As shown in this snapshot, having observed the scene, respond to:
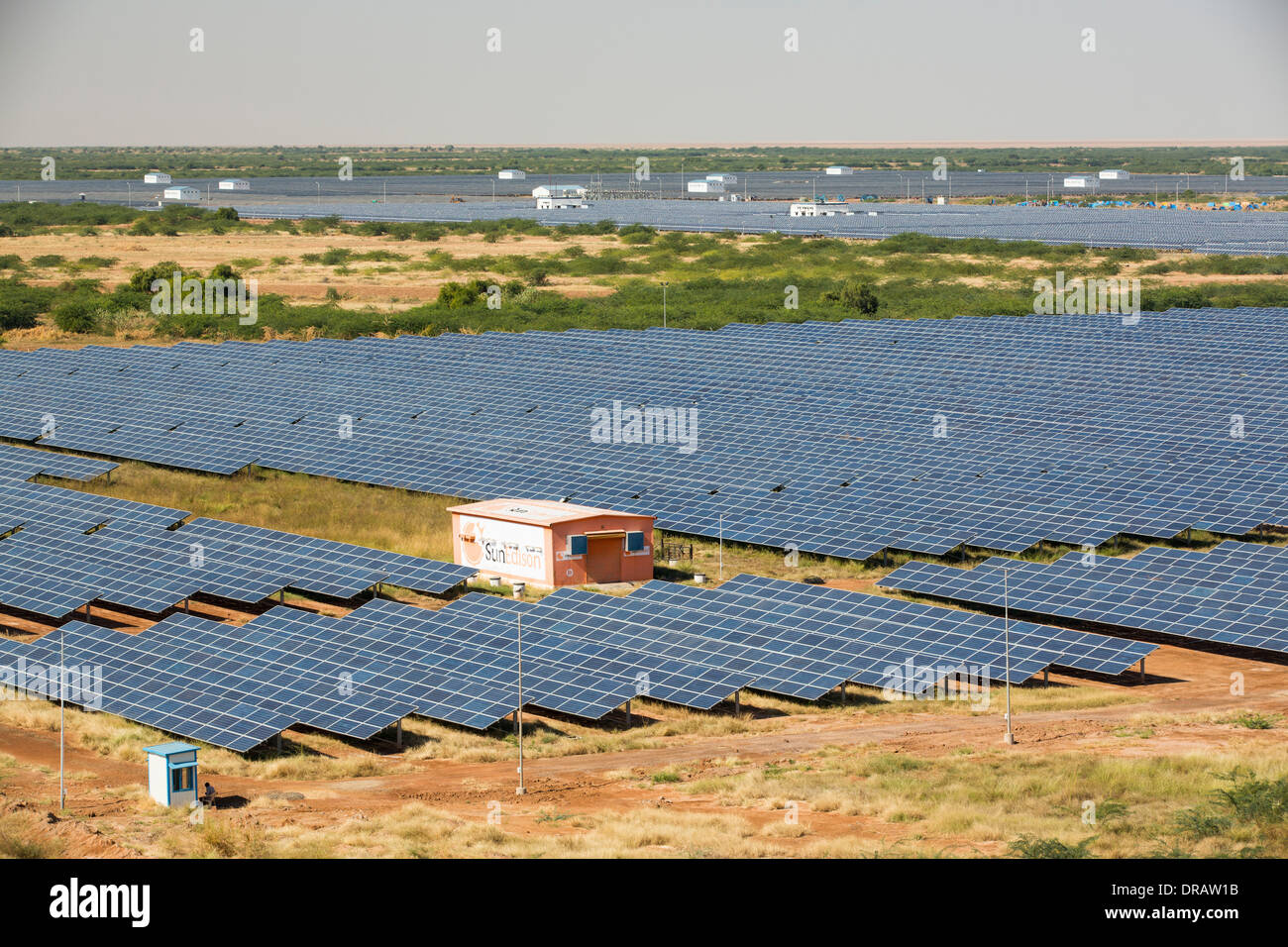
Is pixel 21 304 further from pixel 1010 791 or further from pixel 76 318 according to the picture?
pixel 1010 791

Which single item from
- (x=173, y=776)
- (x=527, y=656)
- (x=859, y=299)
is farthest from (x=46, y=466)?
(x=859, y=299)

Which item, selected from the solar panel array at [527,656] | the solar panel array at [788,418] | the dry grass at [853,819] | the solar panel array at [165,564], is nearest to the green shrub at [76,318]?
the solar panel array at [788,418]

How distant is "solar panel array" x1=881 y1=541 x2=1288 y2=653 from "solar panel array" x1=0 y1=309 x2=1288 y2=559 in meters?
2.57

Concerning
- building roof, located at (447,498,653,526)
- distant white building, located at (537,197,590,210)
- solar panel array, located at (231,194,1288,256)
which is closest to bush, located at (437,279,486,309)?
solar panel array, located at (231,194,1288,256)

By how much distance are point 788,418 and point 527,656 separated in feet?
82.7

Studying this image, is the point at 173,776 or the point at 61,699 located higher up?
the point at 61,699

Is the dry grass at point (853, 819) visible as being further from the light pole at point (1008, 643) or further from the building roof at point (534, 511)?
the building roof at point (534, 511)

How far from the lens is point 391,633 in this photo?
3562 cm
